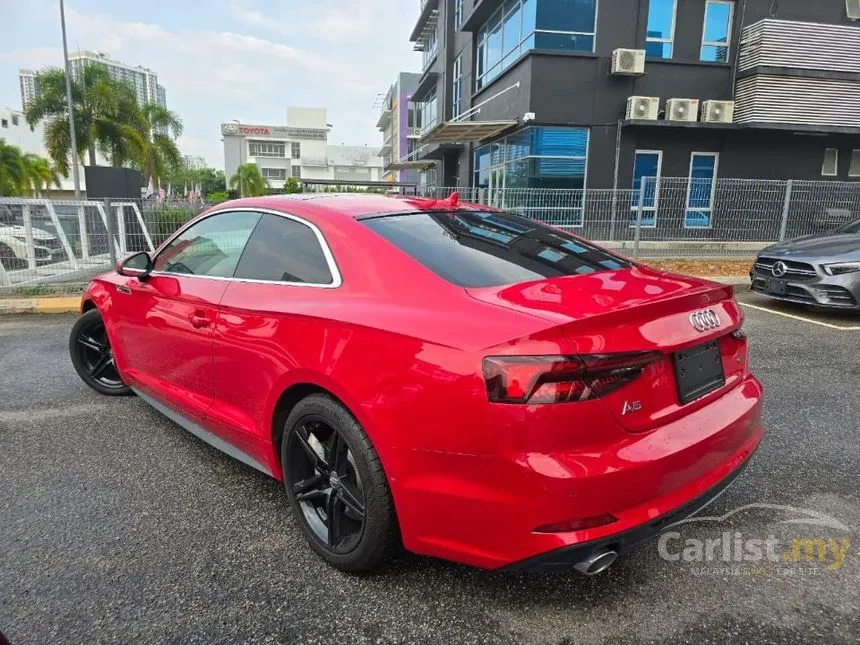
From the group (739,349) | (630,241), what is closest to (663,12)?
(630,241)

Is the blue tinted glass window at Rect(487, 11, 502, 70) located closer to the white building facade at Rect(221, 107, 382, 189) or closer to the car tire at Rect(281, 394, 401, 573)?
the car tire at Rect(281, 394, 401, 573)

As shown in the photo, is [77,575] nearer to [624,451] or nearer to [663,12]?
[624,451]

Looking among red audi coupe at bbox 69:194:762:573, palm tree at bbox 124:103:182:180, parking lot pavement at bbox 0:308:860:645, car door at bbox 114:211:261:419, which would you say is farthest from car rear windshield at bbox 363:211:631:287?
palm tree at bbox 124:103:182:180

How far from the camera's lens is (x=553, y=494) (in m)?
1.75

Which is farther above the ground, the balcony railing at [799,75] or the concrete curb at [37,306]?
the balcony railing at [799,75]

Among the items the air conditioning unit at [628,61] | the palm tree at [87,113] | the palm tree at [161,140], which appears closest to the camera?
the air conditioning unit at [628,61]

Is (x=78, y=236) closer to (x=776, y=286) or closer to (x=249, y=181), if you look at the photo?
(x=776, y=286)

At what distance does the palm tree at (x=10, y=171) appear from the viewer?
133 feet

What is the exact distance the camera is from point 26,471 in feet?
10.6

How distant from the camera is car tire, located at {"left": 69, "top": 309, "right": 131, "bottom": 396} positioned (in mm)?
4406

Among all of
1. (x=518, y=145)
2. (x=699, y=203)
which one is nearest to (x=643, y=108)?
(x=518, y=145)

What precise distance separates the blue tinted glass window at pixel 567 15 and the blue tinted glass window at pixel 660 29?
5.17 ft

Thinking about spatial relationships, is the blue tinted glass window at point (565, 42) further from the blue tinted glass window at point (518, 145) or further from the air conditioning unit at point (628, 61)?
the blue tinted glass window at point (518, 145)

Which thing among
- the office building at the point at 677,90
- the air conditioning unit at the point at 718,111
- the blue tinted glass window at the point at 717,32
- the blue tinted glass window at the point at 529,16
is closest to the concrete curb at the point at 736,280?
the office building at the point at 677,90
